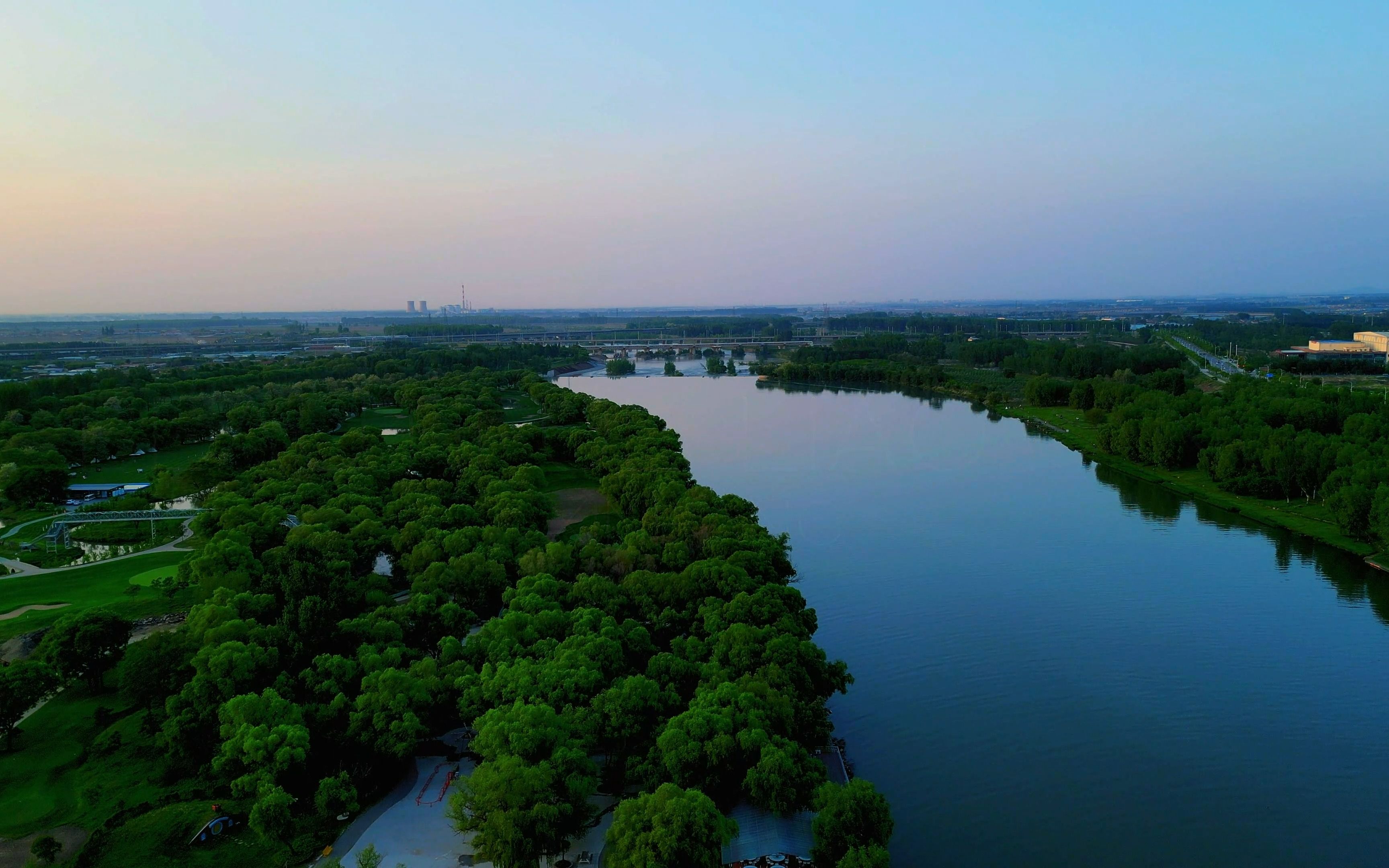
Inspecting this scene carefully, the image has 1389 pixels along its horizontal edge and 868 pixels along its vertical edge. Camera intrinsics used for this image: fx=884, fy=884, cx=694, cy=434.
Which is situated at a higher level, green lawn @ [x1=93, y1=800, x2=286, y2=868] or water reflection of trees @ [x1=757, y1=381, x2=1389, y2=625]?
green lawn @ [x1=93, y1=800, x2=286, y2=868]

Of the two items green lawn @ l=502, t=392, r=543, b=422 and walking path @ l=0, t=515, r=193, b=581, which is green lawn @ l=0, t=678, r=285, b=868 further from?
green lawn @ l=502, t=392, r=543, b=422

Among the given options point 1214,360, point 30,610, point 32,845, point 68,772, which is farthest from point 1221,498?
point 1214,360

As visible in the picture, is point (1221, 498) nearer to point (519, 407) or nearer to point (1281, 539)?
point (1281, 539)

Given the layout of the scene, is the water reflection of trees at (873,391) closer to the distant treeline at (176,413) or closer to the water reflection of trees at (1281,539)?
the water reflection of trees at (1281,539)

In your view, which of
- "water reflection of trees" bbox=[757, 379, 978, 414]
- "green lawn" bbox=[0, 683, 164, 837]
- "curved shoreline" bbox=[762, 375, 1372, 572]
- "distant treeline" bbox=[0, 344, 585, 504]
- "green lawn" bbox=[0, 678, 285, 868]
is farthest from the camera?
"water reflection of trees" bbox=[757, 379, 978, 414]

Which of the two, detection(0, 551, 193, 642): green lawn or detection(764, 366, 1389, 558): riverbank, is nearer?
detection(0, 551, 193, 642): green lawn

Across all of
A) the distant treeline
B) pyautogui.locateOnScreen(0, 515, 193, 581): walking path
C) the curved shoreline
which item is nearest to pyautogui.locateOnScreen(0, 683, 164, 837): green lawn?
pyautogui.locateOnScreen(0, 515, 193, 581): walking path

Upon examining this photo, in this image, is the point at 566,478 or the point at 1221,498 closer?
the point at 1221,498
